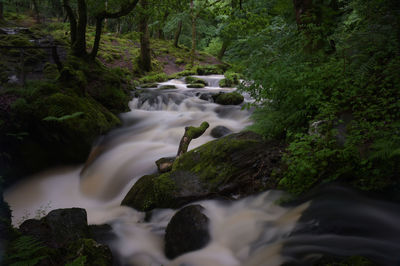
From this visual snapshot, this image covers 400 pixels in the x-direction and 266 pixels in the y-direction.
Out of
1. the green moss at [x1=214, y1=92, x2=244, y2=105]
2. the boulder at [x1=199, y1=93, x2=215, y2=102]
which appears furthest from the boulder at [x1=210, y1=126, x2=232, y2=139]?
the boulder at [x1=199, y1=93, x2=215, y2=102]

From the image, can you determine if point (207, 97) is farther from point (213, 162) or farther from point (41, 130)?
point (213, 162)

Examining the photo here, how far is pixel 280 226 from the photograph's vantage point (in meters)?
3.17

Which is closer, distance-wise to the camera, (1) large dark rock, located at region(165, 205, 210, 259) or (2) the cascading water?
(2) the cascading water

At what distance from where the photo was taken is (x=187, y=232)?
3.61 metres

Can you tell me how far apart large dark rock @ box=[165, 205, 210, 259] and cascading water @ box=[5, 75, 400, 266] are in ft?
0.32

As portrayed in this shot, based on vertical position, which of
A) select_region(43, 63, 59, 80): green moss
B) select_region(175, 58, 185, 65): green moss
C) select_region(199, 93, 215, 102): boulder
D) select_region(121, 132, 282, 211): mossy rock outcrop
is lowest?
select_region(121, 132, 282, 211): mossy rock outcrop

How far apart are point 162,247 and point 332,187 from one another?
2.51 meters

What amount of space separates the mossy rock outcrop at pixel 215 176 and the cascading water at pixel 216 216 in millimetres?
207

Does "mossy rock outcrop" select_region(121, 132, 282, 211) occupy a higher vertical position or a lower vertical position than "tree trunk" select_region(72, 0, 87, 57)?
lower

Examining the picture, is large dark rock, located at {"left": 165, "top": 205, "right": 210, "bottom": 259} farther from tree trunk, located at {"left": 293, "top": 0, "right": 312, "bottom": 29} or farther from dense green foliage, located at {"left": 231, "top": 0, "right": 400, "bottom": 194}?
tree trunk, located at {"left": 293, "top": 0, "right": 312, "bottom": 29}

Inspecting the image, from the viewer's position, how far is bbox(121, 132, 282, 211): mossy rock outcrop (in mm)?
4340

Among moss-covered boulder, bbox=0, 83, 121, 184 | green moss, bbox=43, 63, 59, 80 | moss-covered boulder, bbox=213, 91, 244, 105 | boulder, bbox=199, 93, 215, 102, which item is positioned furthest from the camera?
boulder, bbox=199, 93, 215, 102

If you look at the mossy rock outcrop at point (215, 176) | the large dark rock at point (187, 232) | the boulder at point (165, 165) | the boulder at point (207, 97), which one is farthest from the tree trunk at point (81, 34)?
the large dark rock at point (187, 232)

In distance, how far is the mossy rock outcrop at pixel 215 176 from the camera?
4340 mm
